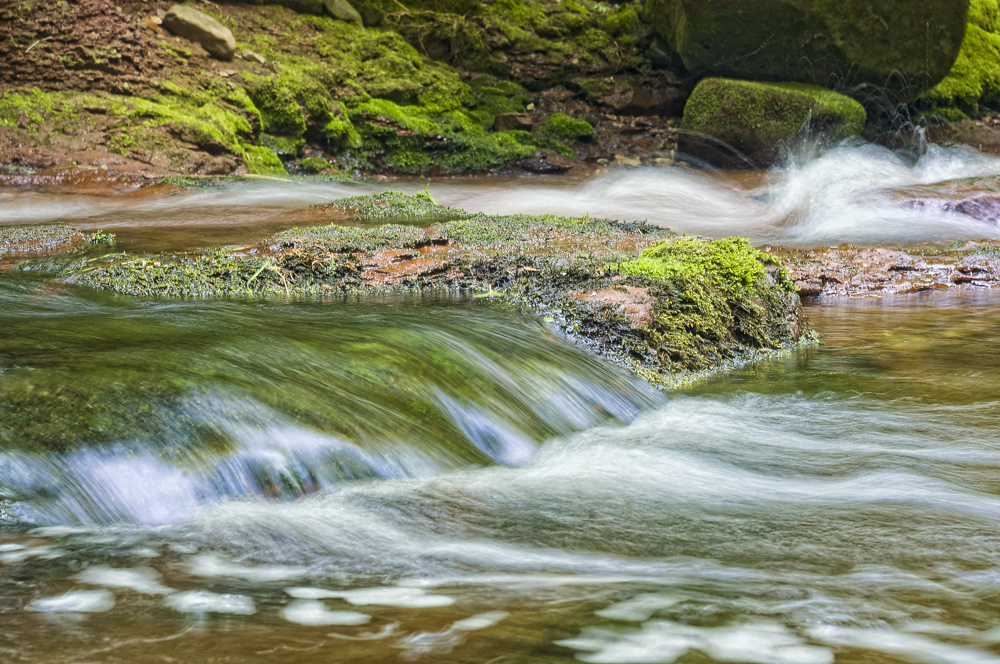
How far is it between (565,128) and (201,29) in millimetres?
6296

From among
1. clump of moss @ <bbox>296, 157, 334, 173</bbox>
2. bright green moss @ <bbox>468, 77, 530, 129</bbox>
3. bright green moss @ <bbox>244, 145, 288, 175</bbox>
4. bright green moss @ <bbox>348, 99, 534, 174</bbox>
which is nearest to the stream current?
bright green moss @ <bbox>244, 145, 288, 175</bbox>

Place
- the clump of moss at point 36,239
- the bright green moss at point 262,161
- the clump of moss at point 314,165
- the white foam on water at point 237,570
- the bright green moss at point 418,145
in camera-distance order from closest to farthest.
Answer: the white foam on water at point 237,570, the clump of moss at point 36,239, the bright green moss at point 262,161, the clump of moss at point 314,165, the bright green moss at point 418,145

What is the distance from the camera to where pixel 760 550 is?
240 cm

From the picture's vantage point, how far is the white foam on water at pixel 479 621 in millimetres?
1676

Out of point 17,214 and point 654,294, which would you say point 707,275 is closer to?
point 654,294

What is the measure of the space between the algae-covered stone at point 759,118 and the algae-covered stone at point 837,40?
504 mm

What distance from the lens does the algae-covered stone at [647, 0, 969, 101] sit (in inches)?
521

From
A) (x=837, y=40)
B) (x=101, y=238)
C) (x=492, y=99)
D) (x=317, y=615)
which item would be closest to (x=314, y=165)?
(x=492, y=99)

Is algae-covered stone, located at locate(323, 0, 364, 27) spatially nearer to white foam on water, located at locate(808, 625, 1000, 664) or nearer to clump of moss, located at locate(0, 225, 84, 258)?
clump of moss, located at locate(0, 225, 84, 258)

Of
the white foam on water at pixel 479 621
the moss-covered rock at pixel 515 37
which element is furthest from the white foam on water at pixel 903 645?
the moss-covered rock at pixel 515 37

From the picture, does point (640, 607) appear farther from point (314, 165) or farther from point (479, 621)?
point (314, 165)

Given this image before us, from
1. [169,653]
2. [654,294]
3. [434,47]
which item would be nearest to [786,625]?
[169,653]

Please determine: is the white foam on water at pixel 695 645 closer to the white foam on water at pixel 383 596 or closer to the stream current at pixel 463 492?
the stream current at pixel 463 492

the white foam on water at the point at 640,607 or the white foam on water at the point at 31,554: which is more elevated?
the white foam on water at the point at 640,607
